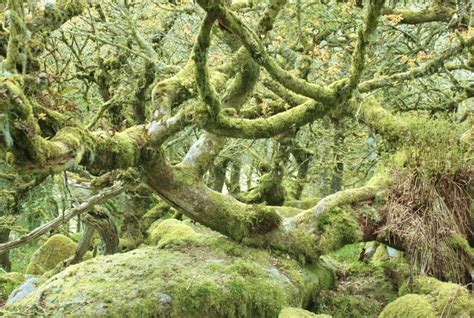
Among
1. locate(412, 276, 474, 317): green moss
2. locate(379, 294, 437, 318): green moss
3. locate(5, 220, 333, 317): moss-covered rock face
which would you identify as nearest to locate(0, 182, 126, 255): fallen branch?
locate(5, 220, 333, 317): moss-covered rock face

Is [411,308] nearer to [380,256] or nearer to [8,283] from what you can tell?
[380,256]

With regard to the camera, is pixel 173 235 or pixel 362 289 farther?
pixel 362 289

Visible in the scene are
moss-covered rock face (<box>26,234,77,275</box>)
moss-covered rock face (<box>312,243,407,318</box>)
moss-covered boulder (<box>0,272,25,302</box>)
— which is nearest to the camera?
moss-covered rock face (<box>312,243,407,318</box>)

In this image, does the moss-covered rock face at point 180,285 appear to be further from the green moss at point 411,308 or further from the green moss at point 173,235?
the green moss at point 411,308

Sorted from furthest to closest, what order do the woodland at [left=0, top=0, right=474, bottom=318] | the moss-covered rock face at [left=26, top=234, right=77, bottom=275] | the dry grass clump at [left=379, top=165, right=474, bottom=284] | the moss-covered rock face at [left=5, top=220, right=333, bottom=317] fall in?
the moss-covered rock face at [left=26, top=234, right=77, bottom=275] → the dry grass clump at [left=379, top=165, right=474, bottom=284] → the moss-covered rock face at [left=5, top=220, right=333, bottom=317] → the woodland at [left=0, top=0, right=474, bottom=318]

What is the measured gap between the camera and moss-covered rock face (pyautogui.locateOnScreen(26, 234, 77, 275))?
11781mm

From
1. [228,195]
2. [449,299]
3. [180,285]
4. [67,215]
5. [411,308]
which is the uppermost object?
[228,195]

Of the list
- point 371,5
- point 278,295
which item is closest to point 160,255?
point 278,295

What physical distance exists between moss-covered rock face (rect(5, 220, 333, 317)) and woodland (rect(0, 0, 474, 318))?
0.9 inches

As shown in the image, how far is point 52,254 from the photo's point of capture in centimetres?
1189

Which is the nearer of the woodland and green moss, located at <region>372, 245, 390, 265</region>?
the woodland

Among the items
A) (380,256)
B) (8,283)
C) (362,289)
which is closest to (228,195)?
(362,289)

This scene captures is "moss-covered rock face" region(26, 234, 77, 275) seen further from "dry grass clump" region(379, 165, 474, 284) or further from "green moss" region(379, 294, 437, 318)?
"green moss" region(379, 294, 437, 318)

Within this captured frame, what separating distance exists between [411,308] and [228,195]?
3.13 m
